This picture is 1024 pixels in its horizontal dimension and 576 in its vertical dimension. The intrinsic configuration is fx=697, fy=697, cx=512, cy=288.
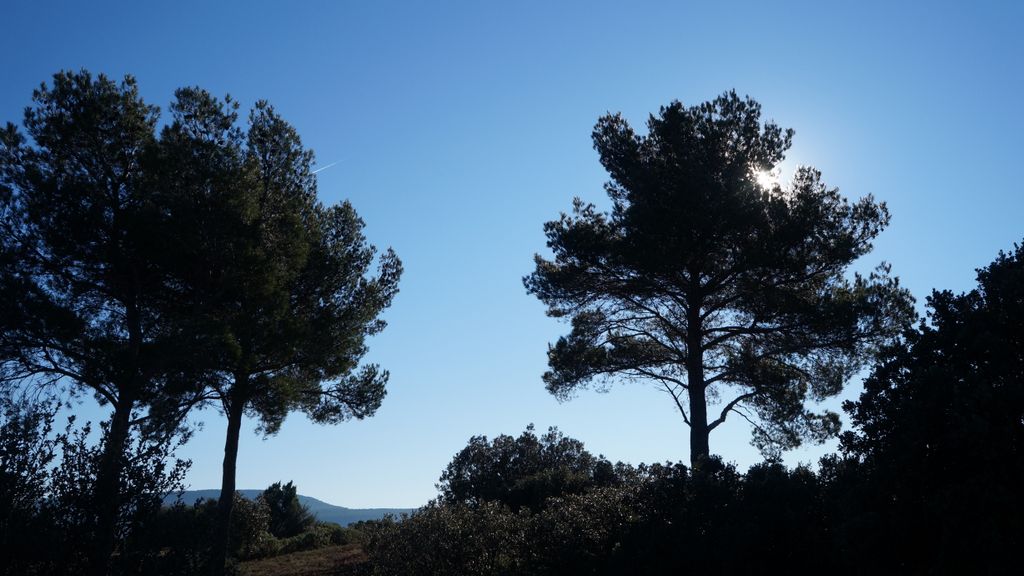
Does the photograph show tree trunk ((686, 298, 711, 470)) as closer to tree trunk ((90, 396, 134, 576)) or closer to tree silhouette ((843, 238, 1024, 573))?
tree silhouette ((843, 238, 1024, 573))

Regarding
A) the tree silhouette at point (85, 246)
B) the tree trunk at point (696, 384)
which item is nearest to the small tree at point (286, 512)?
the tree silhouette at point (85, 246)

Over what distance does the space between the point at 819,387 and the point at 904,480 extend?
427 inches

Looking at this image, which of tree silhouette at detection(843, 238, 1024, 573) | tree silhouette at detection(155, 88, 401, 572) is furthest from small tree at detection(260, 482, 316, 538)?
tree silhouette at detection(843, 238, 1024, 573)

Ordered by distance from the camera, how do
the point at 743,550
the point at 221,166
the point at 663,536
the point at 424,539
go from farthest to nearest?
the point at 221,166 → the point at 424,539 → the point at 663,536 → the point at 743,550

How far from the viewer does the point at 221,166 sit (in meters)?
16.1

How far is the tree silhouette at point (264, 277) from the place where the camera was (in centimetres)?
1557

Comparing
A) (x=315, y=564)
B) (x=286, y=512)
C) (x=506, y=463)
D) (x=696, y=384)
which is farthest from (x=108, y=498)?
(x=286, y=512)

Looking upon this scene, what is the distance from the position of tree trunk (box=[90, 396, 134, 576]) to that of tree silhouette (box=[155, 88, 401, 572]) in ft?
21.0

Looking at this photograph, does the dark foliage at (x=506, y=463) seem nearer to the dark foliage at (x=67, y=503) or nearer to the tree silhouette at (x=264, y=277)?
the tree silhouette at (x=264, y=277)

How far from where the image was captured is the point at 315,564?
19.6 meters

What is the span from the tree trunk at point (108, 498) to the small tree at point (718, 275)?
12269 millimetres

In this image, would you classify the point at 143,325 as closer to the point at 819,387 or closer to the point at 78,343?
the point at 78,343

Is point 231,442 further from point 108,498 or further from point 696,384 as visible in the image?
point 696,384

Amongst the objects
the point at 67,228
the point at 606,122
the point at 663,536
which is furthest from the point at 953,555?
the point at 67,228
